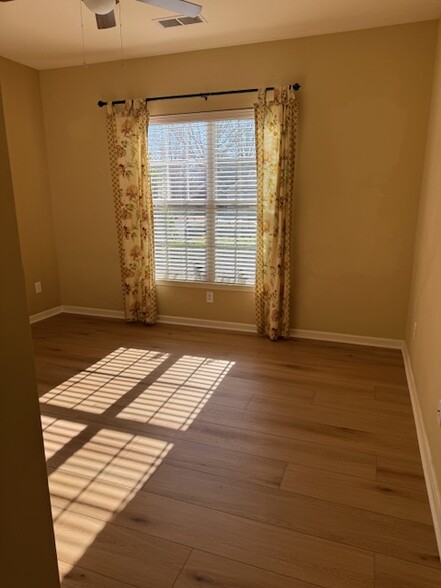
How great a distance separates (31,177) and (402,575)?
184 inches

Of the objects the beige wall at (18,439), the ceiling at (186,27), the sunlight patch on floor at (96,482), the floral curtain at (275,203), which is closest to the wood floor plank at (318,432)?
the sunlight patch on floor at (96,482)


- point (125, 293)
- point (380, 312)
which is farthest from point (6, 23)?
point (380, 312)

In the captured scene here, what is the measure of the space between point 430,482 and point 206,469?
3.64 feet

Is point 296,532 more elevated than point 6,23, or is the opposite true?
point 6,23

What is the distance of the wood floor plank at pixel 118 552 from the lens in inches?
59.9

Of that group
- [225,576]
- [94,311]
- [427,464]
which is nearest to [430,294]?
[427,464]

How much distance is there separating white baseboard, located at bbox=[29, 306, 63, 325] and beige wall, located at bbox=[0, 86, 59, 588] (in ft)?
12.3

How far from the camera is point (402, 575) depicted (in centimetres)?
151

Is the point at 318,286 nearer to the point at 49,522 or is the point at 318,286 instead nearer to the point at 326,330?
the point at 326,330

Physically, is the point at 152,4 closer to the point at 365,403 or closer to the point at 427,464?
the point at 365,403

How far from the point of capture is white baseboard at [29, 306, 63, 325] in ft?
15.0

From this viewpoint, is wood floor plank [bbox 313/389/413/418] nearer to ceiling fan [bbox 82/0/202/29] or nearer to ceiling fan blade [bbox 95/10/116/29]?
ceiling fan [bbox 82/0/202/29]

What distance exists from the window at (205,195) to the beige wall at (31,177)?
138 centimetres

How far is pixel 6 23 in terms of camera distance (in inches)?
126
